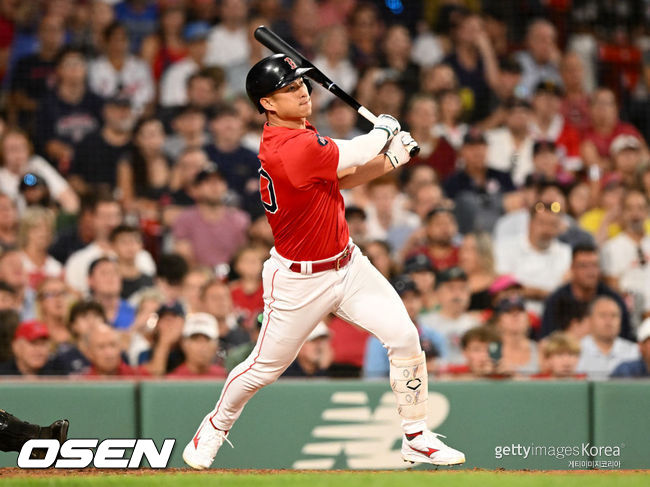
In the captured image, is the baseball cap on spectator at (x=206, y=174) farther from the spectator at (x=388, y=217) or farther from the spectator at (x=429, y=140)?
the spectator at (x=429, y=140)

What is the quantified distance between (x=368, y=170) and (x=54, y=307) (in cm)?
297

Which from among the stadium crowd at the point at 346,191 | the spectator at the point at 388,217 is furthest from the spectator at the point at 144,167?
the spectator at the point at 388,217

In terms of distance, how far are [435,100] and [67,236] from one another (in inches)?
127

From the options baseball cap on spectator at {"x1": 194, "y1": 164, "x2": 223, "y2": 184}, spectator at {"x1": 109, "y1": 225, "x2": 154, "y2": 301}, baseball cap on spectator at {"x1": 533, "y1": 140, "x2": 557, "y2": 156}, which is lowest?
spectator at {"x1": 109, "y1": 225, "x2": 154, "y2": 301}

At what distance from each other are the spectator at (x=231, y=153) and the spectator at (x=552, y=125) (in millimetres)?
2372

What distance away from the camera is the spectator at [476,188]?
770 cm

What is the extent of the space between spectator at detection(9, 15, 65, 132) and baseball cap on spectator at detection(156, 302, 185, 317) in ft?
8.69

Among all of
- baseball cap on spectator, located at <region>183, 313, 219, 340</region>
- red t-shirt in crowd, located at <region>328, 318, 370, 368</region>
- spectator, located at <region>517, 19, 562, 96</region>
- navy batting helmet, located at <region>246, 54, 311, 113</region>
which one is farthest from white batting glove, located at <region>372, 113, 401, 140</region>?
spectator, located at <region>517, 19, 562, 96</region>

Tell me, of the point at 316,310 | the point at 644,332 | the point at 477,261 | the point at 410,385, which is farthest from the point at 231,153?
the point at 410,385

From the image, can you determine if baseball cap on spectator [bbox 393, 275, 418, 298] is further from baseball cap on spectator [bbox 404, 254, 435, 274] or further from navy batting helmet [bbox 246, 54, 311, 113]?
navy batting helmet [bbox 246, 54, 311, 113]

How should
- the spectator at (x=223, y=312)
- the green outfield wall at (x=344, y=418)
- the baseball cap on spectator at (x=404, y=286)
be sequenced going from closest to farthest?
1. the green outfield wall at (x=344, y=418)
2. the spectator at (x=223, y=312)
3. the baseball cap on spectator at (x=404, y=286)

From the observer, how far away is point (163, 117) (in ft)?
27.8

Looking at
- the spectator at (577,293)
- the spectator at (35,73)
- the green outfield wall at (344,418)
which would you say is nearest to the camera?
the green outfield wall at (344,418)

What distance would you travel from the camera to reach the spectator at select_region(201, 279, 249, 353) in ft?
21.1
